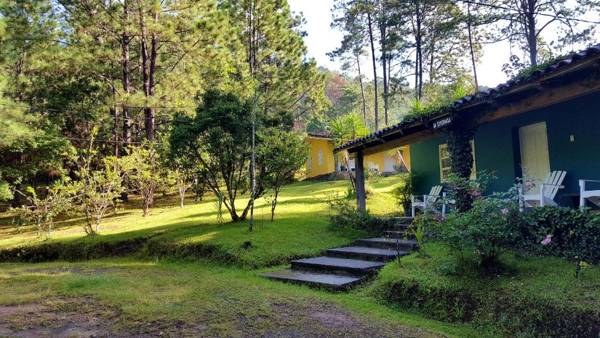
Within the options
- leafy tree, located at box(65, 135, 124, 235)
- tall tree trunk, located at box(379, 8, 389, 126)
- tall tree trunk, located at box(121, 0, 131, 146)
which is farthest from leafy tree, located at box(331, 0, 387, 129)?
leafy tree, located at box(65, 135, 124, 235)

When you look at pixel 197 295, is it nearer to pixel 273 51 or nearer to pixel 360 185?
pixel 360 185

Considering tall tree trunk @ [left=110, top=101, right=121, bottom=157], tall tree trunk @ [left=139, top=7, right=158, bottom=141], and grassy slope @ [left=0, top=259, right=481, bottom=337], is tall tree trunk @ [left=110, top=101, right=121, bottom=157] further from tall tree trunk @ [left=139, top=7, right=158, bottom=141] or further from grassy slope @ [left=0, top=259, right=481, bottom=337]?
grassy slope @ [left=0, top=259, right=481, bottom=337]

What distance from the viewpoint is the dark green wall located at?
7.00m

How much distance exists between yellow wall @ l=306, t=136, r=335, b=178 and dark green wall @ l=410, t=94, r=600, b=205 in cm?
1658

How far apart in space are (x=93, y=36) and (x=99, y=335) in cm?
1460

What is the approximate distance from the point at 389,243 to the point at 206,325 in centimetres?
425

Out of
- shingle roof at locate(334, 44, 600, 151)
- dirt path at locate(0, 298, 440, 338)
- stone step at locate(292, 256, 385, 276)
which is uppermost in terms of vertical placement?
shingle roof at locate(334, 44, 600, 151)

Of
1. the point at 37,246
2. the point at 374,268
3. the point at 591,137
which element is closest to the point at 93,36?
the point at 37,246

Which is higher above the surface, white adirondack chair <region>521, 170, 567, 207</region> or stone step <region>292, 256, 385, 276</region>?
white adirondack chair <region>521, 170, 567, 207</region>

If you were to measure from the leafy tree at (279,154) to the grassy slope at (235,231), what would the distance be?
119 cm

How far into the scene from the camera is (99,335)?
13.9 ft

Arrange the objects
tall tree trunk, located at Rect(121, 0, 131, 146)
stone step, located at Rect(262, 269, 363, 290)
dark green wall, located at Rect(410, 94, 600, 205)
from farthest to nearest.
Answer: tall tree trunk, located at Rect(121, 0, 131, 146) → dark green wall, located at Rect(410, 94, 600, 205) → stone step, located at Rect(262, 269, 363, 290)

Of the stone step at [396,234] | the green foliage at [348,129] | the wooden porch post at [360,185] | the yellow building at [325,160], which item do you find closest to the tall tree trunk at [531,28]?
the green foliage at [348,129]

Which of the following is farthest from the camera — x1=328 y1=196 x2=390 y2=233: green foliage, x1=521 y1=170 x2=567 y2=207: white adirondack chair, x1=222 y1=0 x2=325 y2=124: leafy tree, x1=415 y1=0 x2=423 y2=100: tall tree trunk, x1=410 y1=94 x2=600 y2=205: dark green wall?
x1=415 y1=0 x2=423 y2=100: tall tree trunk
